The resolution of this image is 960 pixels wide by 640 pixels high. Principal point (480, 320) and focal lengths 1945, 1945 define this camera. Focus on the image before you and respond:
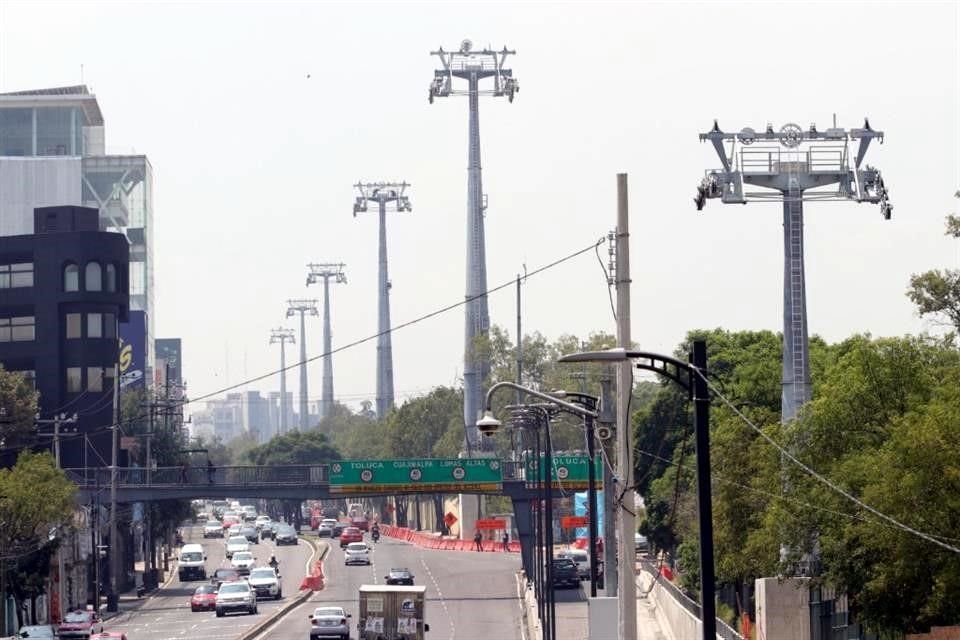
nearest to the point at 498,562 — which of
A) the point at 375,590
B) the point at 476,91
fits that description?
the point at 476,91

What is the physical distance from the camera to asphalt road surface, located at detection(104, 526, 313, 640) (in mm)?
72438

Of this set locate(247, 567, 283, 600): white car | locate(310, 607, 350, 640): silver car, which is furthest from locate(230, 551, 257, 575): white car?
locate(310, 607, 350, 640): silver car

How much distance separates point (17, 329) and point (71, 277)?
4498 mm

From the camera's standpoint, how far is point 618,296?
2770 cm

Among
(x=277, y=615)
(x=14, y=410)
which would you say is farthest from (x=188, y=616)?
(x=14, y=410)

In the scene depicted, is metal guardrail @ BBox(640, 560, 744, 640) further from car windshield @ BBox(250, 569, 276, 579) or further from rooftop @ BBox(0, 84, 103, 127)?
rooftop @ BBox(0, 84, 103, 127)

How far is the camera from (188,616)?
84188 mm

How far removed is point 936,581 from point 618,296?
43.8 ft

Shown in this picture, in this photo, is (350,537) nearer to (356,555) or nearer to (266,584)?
(356,555)

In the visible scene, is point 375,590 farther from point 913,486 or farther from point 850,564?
point 913,486

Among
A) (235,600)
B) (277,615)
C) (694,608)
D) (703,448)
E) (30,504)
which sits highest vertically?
(703,448)

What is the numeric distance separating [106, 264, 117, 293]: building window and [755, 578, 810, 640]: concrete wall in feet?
234

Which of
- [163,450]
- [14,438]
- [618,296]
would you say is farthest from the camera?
[163,450]

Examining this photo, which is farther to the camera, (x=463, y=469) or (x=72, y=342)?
(x=72, y=342)
